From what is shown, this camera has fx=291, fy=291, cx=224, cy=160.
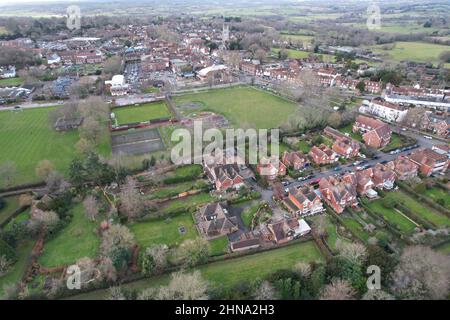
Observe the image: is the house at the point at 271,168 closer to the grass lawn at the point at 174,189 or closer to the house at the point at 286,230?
the grass lawn at the point at 174,189

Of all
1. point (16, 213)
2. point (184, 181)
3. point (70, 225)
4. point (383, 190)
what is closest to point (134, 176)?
point (184, 181)

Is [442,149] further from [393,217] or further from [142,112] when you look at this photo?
[142,112]

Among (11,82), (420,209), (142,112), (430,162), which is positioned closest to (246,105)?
(142,112)

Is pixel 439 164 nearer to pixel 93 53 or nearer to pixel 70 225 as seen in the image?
pixel 70 225

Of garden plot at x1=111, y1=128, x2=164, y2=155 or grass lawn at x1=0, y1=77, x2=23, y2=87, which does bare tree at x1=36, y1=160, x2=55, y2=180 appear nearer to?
garden plot at x1=111, y1=128, x2=164, y2=155

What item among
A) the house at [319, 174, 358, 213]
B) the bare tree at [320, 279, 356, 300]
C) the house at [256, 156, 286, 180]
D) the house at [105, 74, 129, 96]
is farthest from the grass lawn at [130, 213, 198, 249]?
the house at [105, 74, 129, 96]

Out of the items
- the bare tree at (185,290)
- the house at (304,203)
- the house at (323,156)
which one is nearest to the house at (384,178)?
the house at (323,156)

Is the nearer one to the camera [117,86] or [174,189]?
[174,189]
